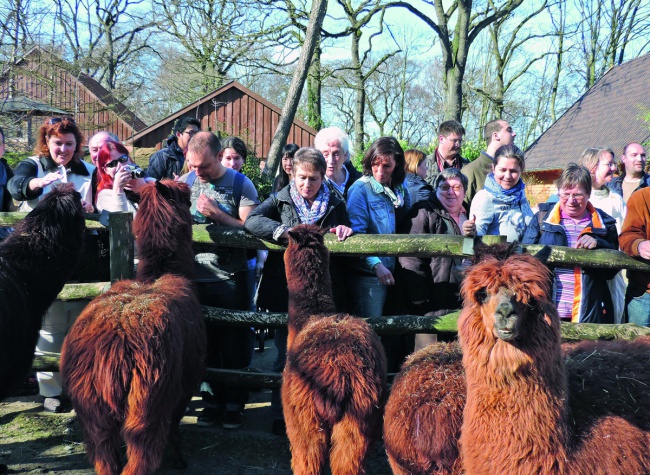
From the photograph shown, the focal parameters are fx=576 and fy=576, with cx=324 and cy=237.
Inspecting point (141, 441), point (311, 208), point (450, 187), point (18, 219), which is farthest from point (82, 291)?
point (450, 187)

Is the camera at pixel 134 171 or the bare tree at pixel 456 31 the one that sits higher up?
the bare tree at pixel 456 31

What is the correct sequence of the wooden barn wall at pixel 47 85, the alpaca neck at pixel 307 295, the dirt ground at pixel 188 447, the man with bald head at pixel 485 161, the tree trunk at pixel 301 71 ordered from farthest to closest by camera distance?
1. the tree trunk at pixel 301 71
2. the wooden barn wall at pixel 47 85
3. the man with bald head at pixel 485 161
4. the dirt ground at pixel 188 447
5. the alpaca neck at pixel 307 295

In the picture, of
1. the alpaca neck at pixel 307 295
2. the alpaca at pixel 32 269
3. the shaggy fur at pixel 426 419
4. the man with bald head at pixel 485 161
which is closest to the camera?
the shaggy fur at pixel 426 419

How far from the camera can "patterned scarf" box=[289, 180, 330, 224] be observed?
14.9 ft

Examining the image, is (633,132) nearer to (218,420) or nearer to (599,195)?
(599,195)

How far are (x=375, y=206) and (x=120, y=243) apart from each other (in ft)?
6.99

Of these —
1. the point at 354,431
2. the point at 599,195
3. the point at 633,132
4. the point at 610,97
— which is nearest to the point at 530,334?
the point at 354,431

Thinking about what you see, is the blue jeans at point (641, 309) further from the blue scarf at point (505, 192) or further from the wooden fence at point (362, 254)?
the blue scarf at point (505, 192)

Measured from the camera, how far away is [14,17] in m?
9.73

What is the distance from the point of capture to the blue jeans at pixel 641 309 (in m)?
4.59

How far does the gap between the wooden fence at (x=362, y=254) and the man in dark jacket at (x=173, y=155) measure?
1.99m

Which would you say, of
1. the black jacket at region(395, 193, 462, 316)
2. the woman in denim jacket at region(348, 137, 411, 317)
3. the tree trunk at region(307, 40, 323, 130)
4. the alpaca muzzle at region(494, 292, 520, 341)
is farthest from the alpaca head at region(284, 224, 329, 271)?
the tree trunk at region(307, 40, 323, 130)

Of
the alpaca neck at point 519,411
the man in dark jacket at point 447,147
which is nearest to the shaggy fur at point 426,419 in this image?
the alpaca neck at point 519,411

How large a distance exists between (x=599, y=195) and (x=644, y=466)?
4.09 m
